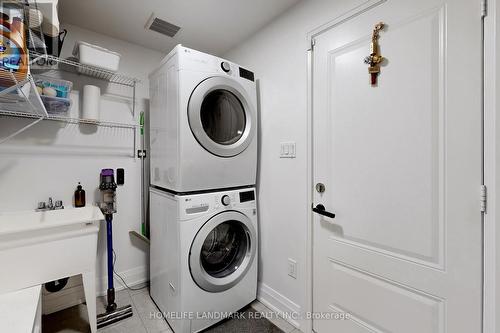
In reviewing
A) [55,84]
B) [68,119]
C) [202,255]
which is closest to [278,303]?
[202,255]

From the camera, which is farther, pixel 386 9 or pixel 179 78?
pixel 179 78

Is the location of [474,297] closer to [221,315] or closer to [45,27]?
[221,315]

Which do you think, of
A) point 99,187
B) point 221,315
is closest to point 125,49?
point 99,187

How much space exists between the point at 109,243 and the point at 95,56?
139cm

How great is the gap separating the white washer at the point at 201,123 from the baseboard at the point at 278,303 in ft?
2.94

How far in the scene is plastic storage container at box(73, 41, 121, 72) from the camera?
1497 mm

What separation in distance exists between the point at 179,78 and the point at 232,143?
56 centimetres

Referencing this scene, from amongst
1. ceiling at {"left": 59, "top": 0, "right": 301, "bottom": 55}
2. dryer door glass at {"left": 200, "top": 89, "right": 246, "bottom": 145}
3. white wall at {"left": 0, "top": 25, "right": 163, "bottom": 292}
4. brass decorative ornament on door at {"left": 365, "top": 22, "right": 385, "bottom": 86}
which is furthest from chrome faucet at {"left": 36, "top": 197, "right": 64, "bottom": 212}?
brass decorative ornament on door at {"left": 365, "top": 22, "right": 385, "bottom": 86}

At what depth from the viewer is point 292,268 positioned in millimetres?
1597

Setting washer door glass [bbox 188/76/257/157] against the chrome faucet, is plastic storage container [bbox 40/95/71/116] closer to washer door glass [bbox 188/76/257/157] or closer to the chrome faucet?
the chrome faucet

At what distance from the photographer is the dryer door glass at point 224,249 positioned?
1618 millimetres

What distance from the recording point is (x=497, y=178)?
0.82 meters

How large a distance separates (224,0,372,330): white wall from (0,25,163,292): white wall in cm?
117

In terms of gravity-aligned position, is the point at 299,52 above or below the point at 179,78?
above
